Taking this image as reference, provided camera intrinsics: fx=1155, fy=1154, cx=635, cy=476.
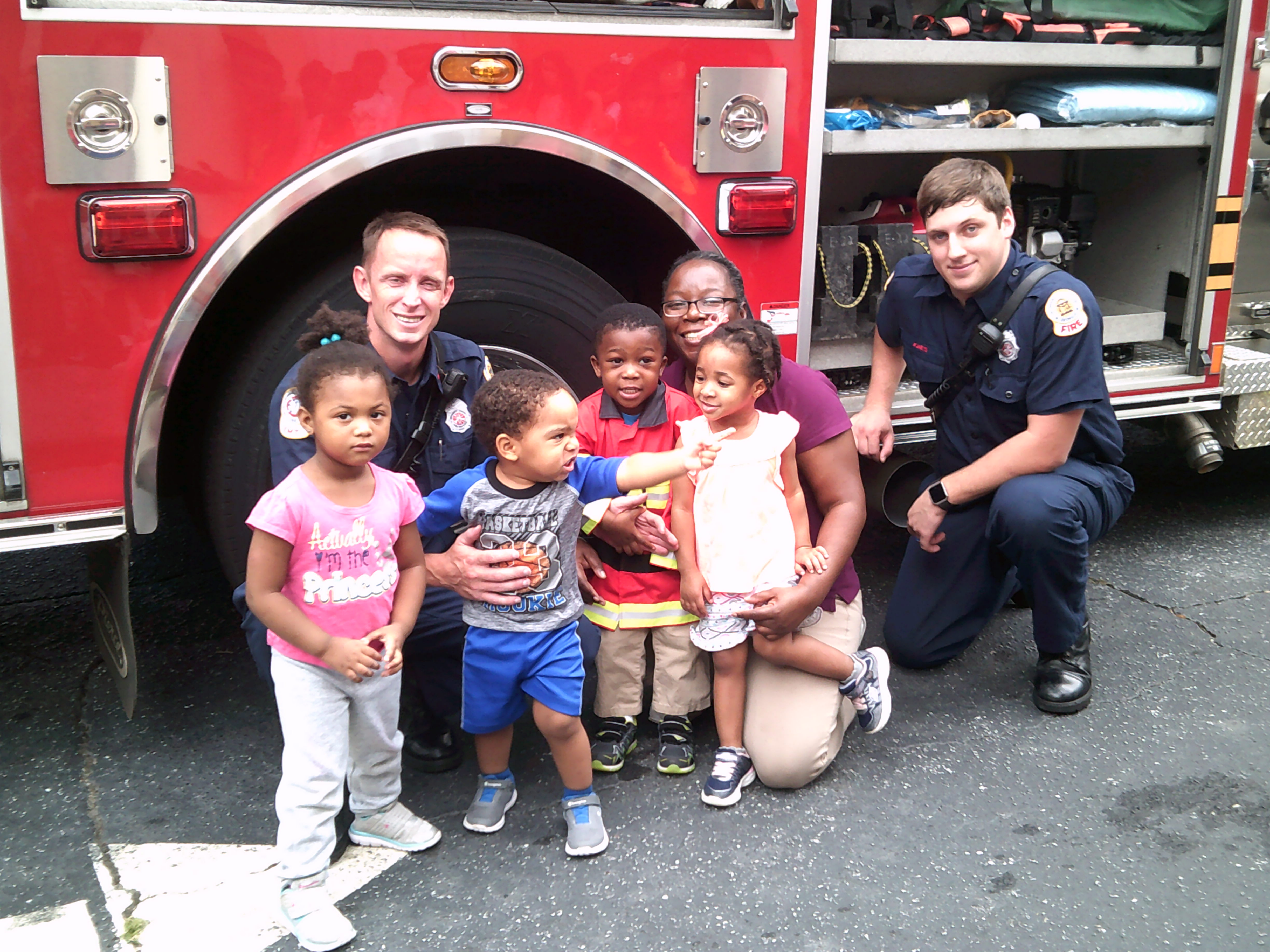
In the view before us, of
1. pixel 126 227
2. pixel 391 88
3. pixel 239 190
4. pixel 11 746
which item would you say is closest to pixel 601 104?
pixel 391 88

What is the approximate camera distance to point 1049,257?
3.91 meters

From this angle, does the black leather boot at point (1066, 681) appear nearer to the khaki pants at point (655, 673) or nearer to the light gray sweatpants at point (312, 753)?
the khaki pants at point (655, 673)

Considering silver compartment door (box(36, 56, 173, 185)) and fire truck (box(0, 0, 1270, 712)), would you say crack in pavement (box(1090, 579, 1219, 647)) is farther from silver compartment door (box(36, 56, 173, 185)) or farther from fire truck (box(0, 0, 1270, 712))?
silver compartment door (box(36, 56, 173, 185))

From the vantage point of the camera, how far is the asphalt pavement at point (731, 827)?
2.01 m

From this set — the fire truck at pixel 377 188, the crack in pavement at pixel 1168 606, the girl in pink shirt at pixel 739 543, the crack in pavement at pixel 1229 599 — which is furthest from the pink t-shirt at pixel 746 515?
the crack in pavement at pixel 1229 599

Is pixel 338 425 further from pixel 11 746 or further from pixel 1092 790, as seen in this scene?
pixel 1092 790

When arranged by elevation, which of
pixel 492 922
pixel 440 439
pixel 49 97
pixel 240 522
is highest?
→ pixel 49 97

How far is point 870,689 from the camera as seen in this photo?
2.56m

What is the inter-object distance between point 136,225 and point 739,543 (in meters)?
1.34

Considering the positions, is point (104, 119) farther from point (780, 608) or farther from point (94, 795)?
point (780, 608)

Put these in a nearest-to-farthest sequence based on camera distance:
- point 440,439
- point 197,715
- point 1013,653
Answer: point 440,439 < point 197,715 < point 1013,653

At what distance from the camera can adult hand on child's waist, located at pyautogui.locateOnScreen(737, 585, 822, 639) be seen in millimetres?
2393

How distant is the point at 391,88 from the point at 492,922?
1.65m

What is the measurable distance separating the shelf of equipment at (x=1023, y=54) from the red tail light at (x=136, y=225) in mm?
1613
